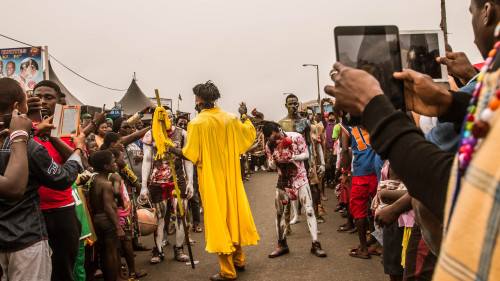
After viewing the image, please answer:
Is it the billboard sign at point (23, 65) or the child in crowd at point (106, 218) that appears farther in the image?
the billboard sign at point (23, 65)

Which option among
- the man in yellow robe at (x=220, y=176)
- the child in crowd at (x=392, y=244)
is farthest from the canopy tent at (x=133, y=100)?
the child in crowd at (x=392, y=244)

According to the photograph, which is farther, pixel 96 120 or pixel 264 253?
pixel 264 253

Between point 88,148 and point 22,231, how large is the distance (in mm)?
3353

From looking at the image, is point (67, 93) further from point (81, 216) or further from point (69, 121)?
point (69, 121)

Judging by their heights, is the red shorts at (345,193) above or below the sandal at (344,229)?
above

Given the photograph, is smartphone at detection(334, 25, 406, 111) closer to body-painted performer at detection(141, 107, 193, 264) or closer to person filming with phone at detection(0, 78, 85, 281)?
person filming with phone at detection(0, 78, 85, 281)

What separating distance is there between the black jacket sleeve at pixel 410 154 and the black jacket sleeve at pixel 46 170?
2476 millimetres

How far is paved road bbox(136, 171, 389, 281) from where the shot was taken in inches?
197

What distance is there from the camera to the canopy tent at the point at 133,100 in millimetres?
22734

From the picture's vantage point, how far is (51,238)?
3.32 metres

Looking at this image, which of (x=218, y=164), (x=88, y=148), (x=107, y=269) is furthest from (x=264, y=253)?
(x=88, y=148)

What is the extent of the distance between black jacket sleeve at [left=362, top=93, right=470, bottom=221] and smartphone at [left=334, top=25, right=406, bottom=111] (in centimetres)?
23

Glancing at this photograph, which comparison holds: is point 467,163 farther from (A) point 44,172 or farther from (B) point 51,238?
(B) point 51,238

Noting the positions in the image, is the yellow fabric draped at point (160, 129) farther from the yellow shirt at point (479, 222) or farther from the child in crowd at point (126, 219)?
the yellow shirt at point (479, 222)
